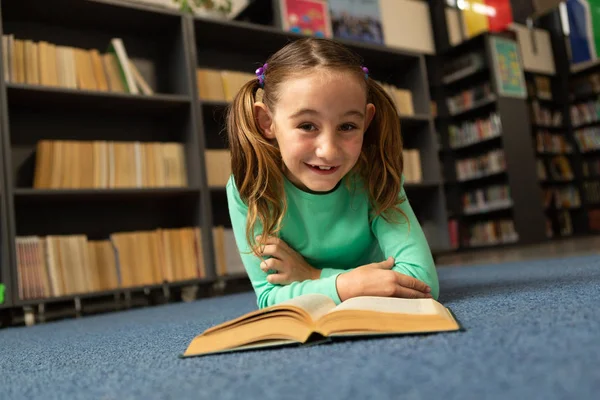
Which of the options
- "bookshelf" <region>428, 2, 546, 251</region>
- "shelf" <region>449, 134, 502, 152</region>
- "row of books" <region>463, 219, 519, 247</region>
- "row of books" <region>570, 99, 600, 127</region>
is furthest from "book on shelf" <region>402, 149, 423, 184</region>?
"row of books" <region>570, 99, 600, 127</region>

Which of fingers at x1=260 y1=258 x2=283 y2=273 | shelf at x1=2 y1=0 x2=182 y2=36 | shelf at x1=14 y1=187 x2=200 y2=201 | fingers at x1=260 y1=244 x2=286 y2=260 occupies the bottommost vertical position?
fingers at x1=260 y1=258 x2=283 y2=273

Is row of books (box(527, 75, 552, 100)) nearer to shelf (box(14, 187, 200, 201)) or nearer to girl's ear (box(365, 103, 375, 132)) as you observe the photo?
shelf (box(14, 187, 200, 201))

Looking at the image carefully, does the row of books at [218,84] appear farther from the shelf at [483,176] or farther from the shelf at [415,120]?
the shelf at [483,176]

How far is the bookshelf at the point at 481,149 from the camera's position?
4.72 m

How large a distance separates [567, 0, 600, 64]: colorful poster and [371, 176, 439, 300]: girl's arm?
5.64 metres

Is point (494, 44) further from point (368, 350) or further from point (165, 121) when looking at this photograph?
point (368, 350)

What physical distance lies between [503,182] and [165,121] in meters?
3.63

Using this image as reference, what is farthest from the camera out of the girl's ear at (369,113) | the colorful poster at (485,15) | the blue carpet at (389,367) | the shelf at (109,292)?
the colorful poster at (485,15)

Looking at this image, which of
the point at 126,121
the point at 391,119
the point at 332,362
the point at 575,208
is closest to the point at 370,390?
the point at 332,362

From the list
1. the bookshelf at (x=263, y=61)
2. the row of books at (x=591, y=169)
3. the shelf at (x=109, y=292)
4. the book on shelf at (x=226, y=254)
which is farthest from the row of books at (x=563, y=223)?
the shelf at (x=109, y=292)

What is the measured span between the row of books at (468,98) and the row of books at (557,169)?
1.32 metres

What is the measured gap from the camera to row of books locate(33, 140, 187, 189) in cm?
219

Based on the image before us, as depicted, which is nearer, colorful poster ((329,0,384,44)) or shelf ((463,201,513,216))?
colorful poster ((329,0,384,44))

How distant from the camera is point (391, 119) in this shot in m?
1.14
